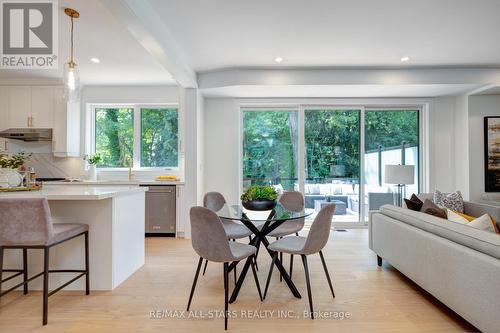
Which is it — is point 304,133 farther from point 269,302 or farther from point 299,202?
point 269,302

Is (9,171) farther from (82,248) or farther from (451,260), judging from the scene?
(451,260)

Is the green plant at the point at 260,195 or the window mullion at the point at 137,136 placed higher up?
the window mullion at the point at 137,136

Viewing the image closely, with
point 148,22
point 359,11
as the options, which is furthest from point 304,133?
point 148,22

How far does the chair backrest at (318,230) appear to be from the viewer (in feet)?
6.70

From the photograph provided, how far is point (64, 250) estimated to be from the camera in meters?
2.36

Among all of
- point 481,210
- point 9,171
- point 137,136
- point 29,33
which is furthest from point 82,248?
point 481,210

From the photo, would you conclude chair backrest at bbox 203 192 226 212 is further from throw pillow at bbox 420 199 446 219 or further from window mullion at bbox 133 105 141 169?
window mullion at bbox 133 105 141 169

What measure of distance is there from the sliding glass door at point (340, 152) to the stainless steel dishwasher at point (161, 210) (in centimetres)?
135

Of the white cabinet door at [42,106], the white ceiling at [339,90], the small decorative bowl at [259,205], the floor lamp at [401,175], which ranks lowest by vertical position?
the small decorative bowl at [259,205]

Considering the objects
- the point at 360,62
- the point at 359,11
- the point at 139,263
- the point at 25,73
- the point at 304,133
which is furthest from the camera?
the point at 304,133

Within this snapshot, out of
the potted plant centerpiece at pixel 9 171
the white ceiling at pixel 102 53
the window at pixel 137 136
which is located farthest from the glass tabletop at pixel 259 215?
the window at pixel 137 136

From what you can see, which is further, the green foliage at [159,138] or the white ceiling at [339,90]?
the green foliage at [159,138]

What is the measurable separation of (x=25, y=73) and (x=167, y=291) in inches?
172

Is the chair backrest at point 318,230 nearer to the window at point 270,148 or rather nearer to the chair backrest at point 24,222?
the chair backrest at point 24,222
